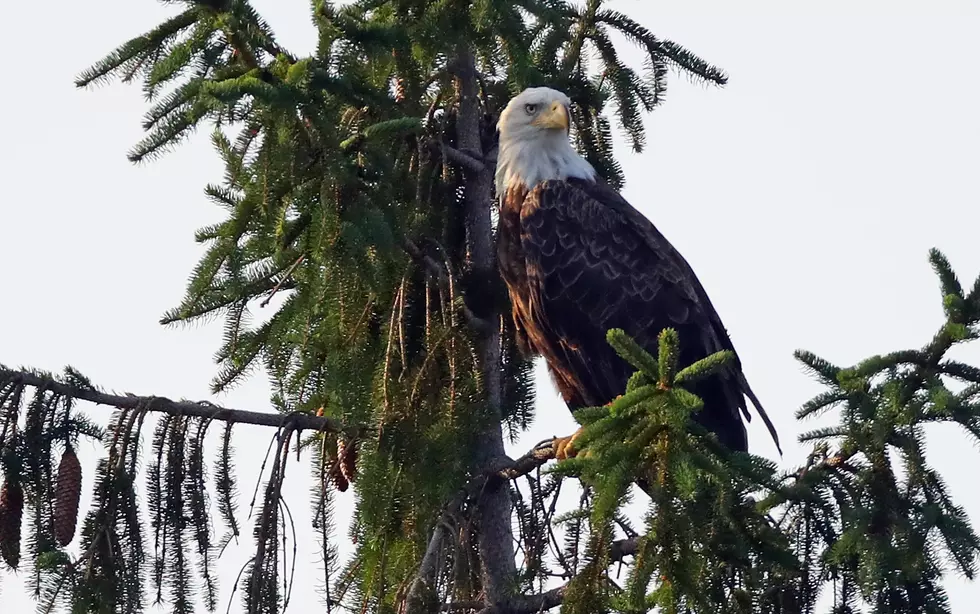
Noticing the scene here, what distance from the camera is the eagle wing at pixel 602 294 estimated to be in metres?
6.40

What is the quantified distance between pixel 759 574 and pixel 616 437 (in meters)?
0.77

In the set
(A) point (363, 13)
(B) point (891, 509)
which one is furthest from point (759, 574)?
(A) point (363, 13)

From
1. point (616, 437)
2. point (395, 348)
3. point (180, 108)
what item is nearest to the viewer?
point (616, 437)

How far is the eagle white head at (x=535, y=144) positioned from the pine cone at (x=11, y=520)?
3187 mm

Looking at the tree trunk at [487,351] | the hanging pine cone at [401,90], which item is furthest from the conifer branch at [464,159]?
the hanging pine cone at [401,90]

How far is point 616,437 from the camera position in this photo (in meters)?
3.56

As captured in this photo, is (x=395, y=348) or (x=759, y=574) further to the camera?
(x=395, y=348)

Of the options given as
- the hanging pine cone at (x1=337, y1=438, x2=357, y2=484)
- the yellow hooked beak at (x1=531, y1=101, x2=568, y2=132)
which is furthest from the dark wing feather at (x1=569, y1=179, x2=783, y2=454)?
the hanging pine cone at (x1=337, y1=438, x2=357, y2=484)

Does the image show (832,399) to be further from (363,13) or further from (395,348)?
(363,13)

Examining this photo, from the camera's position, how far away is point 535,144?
22.1 ft

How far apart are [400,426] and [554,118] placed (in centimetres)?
209

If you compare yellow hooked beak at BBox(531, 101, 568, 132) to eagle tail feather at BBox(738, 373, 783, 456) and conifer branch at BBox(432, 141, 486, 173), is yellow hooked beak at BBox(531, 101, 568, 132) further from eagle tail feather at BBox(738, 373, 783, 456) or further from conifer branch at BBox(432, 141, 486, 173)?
eagle tail feather at BBox(738, 373, 783, 456)

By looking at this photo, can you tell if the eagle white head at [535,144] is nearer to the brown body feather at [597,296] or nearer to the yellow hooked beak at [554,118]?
the yellow hooked beak at [554,118]

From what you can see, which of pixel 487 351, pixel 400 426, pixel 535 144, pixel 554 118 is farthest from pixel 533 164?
pixel 400 426
